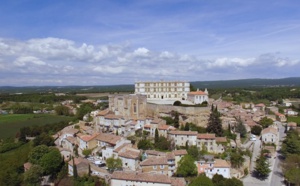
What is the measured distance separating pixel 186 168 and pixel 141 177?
20.9ft

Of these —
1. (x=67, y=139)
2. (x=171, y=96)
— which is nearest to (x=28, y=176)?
(x=67, y=139)

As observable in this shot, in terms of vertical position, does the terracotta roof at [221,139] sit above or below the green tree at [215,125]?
below

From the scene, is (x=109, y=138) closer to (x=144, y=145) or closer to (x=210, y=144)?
(x=144, y=145)

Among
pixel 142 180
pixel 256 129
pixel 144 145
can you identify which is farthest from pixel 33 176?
pixel 256 129

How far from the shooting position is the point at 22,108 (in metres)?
112

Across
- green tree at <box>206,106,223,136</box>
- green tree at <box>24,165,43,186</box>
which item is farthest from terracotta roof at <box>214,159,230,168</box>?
green tree at <box>24,165,43,186</box>

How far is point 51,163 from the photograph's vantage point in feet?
135

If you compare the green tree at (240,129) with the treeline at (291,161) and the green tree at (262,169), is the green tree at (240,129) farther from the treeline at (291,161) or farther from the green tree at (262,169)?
the green tree at (262,169)

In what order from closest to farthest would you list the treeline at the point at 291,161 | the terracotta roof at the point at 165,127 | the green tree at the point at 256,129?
the treeline at the point at 291,161 < the terracotta roof at the point at 165,127 < the green tree at the point at 256,129

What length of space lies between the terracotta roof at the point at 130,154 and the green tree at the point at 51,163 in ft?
31.5


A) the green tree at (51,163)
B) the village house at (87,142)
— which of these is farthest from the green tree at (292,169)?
the green tree at (51,163)

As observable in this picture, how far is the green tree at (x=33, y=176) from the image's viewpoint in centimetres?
3788

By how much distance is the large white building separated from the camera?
63.7 m

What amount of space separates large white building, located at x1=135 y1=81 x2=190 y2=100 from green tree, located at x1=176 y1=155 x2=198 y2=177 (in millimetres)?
26797
